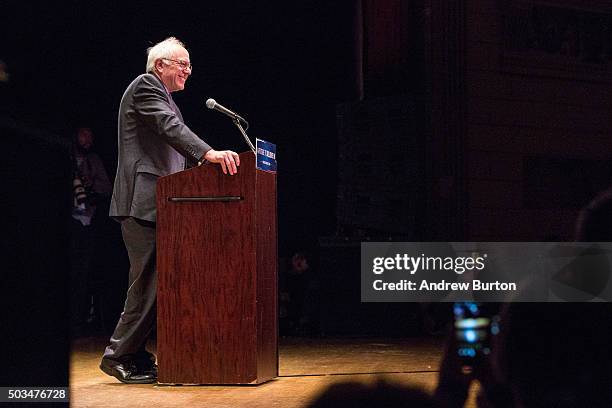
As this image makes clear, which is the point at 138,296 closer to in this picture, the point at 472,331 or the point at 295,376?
the point at 295,376

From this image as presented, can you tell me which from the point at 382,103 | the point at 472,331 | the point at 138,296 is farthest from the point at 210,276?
the point at 382,103

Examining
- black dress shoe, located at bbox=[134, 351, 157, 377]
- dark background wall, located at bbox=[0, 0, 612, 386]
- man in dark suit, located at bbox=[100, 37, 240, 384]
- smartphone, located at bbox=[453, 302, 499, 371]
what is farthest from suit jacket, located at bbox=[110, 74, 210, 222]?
dark background wall, located at bbox=[0, 0, 612, 386]

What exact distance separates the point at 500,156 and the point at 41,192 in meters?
5.64

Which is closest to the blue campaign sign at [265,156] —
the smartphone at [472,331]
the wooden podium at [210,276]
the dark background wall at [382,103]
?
the wooden podium at [210,276]

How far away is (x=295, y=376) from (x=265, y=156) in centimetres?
86

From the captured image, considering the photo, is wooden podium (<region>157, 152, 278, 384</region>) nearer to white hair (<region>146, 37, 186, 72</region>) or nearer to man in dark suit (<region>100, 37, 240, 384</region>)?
man in dark suit (<region>100, 37, 240, 384</region>)

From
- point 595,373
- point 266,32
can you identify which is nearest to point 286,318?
point 266,32

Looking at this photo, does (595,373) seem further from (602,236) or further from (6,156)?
(6,156)

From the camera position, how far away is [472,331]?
5.40 ft

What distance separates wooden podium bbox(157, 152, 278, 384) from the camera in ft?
8.89

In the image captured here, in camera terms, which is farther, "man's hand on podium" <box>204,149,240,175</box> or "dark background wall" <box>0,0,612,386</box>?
"dark background wall" <box>0,0,612,386</box>

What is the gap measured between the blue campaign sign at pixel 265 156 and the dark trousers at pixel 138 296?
1.52ft

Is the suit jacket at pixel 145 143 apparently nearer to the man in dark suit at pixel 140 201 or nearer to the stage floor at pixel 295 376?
the man in dark suit at pixel 140 201

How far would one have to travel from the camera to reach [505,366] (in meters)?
1.52
